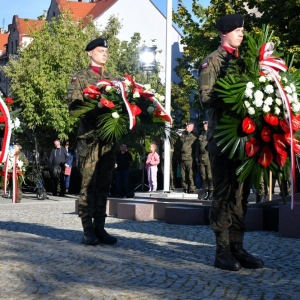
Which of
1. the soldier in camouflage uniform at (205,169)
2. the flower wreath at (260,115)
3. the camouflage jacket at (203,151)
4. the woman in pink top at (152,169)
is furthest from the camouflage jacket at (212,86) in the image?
the woman in pink top at (152,169)

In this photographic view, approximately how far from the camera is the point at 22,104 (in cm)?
3762

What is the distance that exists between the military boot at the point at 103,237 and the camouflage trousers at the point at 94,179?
51 mm

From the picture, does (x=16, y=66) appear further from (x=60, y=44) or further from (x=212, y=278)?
(x=212, y=278)

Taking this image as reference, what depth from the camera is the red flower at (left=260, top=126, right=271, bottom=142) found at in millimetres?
6594

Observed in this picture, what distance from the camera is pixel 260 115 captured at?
6.59 meters

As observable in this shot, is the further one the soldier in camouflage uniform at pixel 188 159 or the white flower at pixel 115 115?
the soldier in camouflage uniform at pixel 188 159

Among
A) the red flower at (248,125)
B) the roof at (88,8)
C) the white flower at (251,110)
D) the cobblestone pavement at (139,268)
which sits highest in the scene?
the roof at (88,8)

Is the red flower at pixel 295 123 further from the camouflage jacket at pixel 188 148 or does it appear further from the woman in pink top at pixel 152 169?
the woman in pink top at pixel 152 169

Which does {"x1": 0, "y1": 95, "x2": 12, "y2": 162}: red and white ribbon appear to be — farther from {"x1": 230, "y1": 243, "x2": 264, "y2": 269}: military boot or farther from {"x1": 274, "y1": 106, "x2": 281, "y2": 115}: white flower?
{"x1": 274, "y1": 106, "x2": 281, "y2": 115}: white flower

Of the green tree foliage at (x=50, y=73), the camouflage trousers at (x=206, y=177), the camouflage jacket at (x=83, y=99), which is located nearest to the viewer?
the camouflage jacket at (x=83, y=99)

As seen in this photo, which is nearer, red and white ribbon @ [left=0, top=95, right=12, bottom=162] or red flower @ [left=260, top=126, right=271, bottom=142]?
red flower @ [left=260, top=126, right=271, bottom=142]

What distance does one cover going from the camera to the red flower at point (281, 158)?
6641 millimetres

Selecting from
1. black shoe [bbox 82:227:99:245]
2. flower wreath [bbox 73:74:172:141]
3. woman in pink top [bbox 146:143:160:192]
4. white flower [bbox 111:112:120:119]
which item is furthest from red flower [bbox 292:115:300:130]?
woman in pink top [bbox 146:143:160:192]

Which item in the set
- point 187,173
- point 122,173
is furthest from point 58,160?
point 187,173
